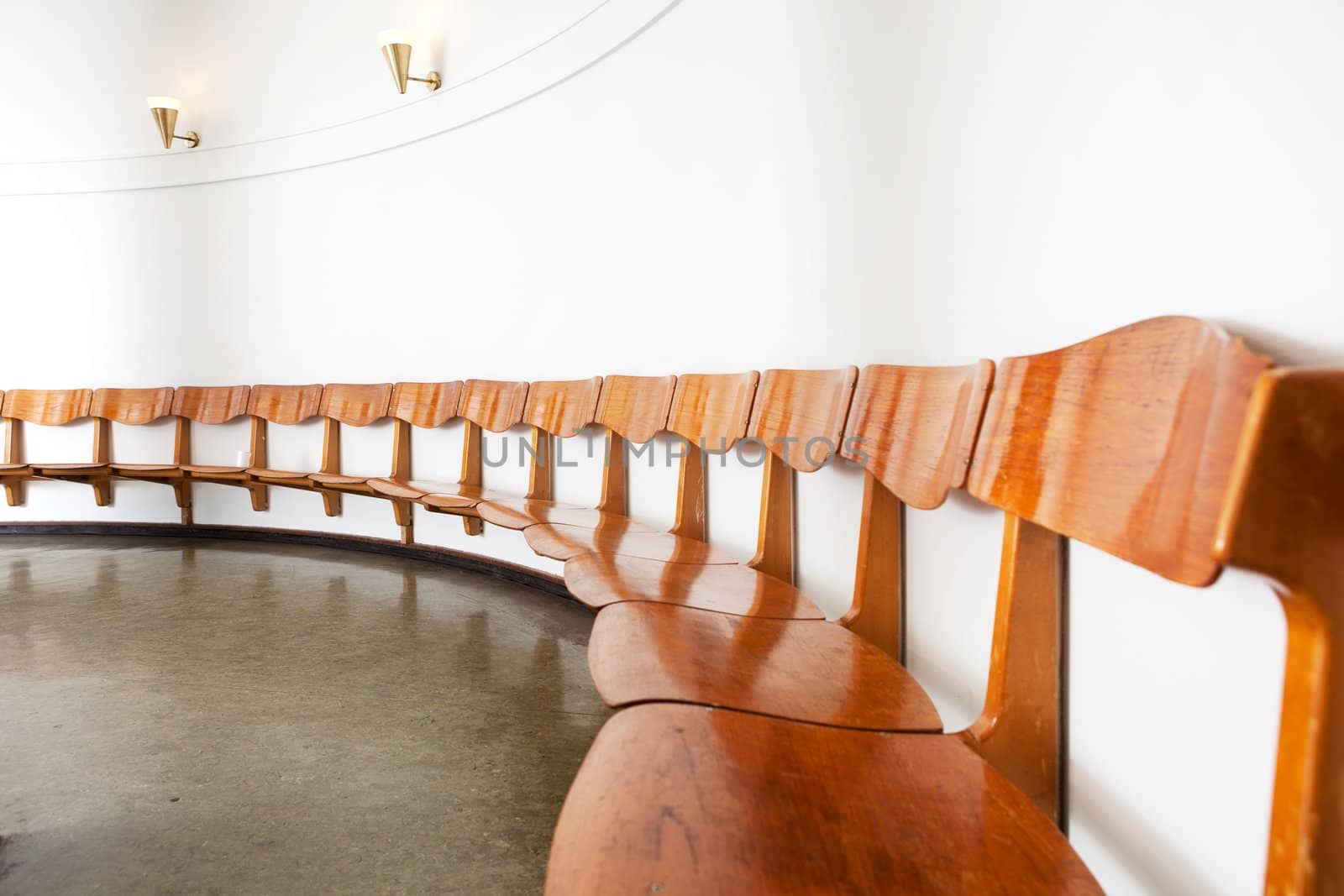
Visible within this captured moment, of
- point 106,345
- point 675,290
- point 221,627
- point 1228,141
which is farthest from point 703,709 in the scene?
point 106,345

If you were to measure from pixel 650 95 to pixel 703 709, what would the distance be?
260 centimetres

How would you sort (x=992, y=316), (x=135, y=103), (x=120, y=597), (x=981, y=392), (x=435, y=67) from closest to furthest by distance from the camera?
(x=981, y=392)
(x=992, y=316)
(x=120, y=597)
(x=435, y=67)
(x=135, y=103)

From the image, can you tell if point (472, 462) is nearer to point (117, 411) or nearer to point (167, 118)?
point (117, 411)

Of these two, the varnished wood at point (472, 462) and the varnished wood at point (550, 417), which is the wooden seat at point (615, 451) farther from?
the varnished wood at point (472, 462)

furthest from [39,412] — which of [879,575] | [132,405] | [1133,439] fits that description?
[1133,439]

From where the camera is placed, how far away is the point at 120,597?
10.7ft

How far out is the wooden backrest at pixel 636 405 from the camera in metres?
2.51

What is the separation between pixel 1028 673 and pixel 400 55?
14.0 ft

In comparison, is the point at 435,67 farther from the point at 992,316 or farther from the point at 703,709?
the point at 703,709

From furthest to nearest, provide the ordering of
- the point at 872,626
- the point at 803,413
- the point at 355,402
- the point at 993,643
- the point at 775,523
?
the point at 355,402
the point at 775,523
the point at 803,413
the point at 872,626
the point at 993,643

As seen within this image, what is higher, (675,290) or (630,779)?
(675,290)

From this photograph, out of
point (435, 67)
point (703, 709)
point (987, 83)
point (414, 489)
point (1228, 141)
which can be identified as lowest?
point (414, 489)

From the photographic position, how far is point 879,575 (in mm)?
1452

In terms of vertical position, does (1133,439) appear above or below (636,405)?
above
